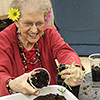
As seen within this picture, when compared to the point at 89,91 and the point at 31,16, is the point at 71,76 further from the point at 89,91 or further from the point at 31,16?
the point at 31,16

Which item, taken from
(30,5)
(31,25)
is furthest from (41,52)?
(30,5)

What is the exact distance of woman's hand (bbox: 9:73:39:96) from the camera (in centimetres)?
101

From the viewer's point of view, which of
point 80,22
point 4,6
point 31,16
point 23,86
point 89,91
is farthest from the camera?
point 4,6

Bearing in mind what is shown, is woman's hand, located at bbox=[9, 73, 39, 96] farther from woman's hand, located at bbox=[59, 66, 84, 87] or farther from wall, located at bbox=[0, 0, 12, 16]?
wall, located at bbox=[0, 0, 12, 16]

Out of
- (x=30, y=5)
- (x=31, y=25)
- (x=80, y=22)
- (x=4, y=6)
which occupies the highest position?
(x=30, y=5)

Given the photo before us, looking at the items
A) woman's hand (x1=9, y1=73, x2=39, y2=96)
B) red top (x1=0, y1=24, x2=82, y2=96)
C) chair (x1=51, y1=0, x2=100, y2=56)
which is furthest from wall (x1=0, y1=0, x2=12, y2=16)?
woman's hand (x1=9, y1=73, x2=39, y2=96)

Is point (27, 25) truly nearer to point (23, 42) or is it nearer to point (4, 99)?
point (23, 42)

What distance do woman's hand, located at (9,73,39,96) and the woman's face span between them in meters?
0.41

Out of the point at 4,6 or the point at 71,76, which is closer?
the point at 71,76

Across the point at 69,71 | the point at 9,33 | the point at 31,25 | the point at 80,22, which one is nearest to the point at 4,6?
the point at 80,22

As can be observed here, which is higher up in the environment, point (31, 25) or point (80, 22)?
point (31, 25)

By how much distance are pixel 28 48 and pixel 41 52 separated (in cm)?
12

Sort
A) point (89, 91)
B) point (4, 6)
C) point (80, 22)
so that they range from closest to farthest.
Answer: point (89, 91), point (80, 22), point (4, 6)

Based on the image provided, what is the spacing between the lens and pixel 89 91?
117 cm
